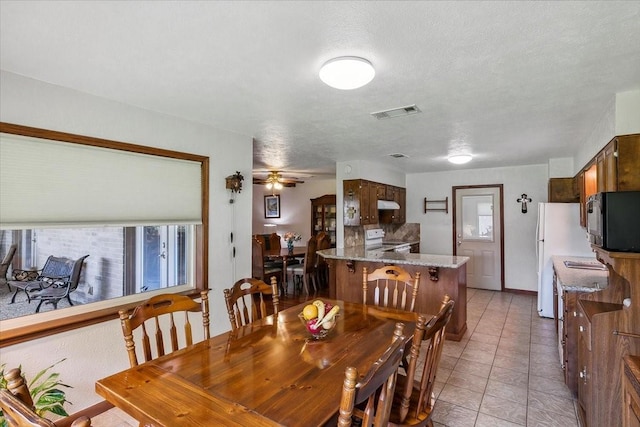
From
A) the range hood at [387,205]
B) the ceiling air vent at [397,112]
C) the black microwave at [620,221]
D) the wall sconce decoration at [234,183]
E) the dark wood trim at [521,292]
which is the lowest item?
the dark wood trim at [521,292]

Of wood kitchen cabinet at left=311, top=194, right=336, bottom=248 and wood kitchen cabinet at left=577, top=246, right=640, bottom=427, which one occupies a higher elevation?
wood kitchen cabinet at left=311, top=194, right=336, bottom=248

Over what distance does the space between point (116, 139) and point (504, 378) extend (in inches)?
148

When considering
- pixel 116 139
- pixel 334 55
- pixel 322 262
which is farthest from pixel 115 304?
pixel 322 262

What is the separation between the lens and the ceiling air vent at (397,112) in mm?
2703

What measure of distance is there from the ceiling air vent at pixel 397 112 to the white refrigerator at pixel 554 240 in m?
2.80

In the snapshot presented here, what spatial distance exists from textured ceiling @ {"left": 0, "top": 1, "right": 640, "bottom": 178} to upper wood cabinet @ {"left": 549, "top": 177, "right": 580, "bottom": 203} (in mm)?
1911

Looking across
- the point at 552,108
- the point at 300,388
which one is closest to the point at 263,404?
the point at 300,388

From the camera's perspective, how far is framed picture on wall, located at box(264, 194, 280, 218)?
8.65 meters

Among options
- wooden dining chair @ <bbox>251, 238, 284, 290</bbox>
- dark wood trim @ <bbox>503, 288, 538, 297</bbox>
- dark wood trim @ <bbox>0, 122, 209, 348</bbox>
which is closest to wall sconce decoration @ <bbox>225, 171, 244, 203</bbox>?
dark wood trim @ <bbox>0, 122, 209, 348</bbox>

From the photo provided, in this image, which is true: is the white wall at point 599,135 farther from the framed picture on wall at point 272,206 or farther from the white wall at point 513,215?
the framed picture on wall at point 272,206

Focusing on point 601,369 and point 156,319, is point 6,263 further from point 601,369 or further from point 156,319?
point 601,369

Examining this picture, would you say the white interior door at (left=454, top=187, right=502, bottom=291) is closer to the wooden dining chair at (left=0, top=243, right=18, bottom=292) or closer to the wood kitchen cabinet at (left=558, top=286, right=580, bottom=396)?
the wood kitchen cabinet at (left=558, top=286, right=580, bottom=396)

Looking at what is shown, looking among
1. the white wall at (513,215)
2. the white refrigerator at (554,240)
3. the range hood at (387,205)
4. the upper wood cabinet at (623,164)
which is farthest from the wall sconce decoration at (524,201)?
the upper wood cabinet at (623,164)

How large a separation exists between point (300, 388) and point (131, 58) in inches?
76.0
